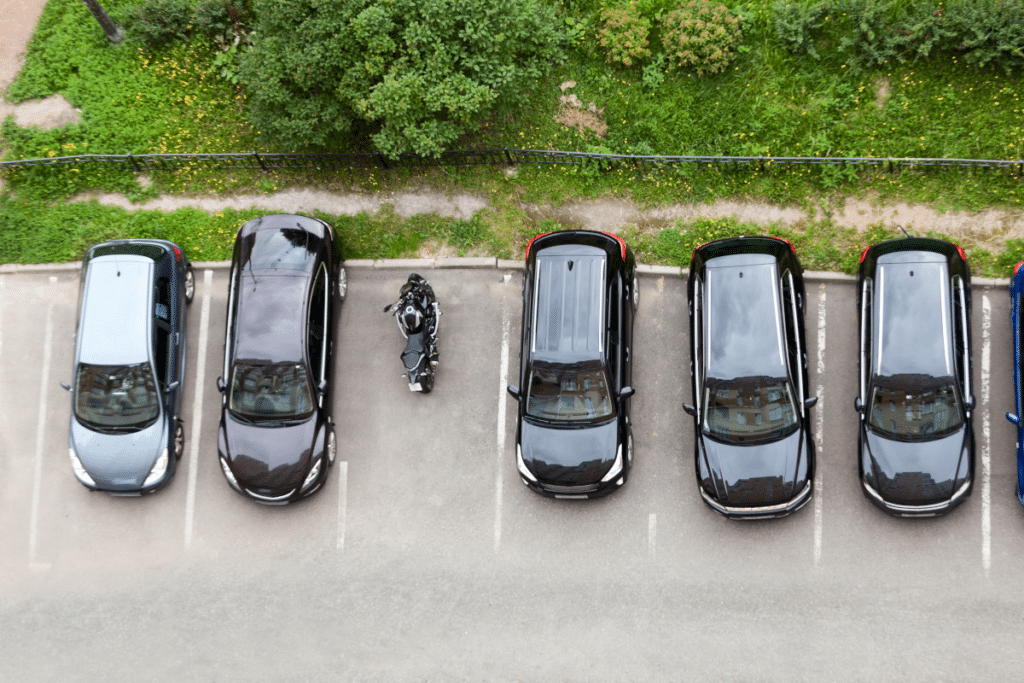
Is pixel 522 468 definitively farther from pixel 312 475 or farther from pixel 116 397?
pixel 116 397

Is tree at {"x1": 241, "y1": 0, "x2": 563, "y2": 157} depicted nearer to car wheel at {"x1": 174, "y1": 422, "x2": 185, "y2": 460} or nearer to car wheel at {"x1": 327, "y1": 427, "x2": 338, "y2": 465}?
car wheel at {"x1": 327, "y1": 427, "x2": 338, "y2": 465}

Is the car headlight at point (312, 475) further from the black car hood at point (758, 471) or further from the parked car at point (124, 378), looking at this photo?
the black car hood at point (758, 471)

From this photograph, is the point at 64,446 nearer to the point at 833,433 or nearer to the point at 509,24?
the point at 509,24

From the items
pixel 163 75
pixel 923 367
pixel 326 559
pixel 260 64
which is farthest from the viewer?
pixel 163 75

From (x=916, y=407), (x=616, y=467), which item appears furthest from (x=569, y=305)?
(x=916, y=407)

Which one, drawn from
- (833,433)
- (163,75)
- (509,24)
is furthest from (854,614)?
(163,75)

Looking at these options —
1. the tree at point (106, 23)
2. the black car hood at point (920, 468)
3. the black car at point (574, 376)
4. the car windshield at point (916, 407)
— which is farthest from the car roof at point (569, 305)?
the tree at point (106, 23)
